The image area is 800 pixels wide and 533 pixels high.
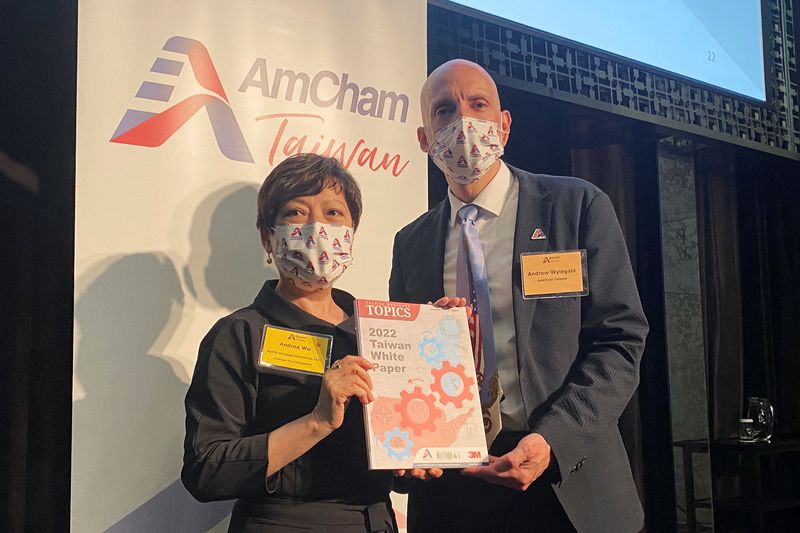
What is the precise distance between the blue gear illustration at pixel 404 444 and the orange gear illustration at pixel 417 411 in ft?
0.07

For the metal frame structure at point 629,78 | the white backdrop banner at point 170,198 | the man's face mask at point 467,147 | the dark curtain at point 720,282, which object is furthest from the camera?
the dark curtain at point 720,282

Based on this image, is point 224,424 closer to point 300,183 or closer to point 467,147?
point 300,183

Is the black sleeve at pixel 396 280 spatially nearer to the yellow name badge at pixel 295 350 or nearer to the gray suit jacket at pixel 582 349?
the gray suit jacket at pixel 582 349

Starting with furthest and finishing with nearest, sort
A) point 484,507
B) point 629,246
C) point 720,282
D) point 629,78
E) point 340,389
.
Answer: point 720,282
point 629,246
point 629,78
point 484,507
point 340,389

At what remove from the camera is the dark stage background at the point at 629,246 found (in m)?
2.22

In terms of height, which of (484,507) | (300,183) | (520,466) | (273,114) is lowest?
(484,507)

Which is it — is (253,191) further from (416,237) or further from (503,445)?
(503,445)

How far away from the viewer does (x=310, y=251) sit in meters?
1.74

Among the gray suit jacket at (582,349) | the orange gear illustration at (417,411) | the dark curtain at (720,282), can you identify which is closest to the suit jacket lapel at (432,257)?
the gray suit jacket at (582,349)

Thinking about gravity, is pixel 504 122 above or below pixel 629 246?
above

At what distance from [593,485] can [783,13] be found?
327 centimetres

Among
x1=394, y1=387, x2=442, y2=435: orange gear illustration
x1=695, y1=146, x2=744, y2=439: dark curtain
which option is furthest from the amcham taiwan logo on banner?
x1=695, y1=146, x2=744, y2=439: dark curtain

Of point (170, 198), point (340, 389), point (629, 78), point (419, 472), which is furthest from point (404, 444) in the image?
point (629, 78)

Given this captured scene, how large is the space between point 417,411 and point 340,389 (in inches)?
7.7
